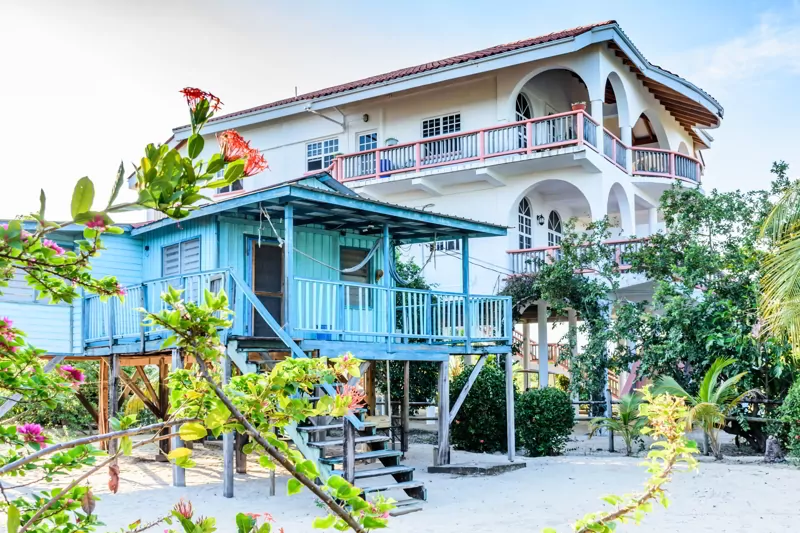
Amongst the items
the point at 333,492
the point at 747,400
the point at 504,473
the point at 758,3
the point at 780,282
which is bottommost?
the point at 504,473

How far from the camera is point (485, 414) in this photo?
1745 centimetres

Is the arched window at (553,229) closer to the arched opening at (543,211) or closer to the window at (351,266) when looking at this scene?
the arched opening at (543,211)

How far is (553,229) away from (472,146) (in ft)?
15.2

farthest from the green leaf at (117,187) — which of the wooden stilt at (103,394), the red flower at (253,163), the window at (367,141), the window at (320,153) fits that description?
the window at (320,153)

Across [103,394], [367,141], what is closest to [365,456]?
[103,394]

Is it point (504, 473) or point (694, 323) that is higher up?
point (694, 323)

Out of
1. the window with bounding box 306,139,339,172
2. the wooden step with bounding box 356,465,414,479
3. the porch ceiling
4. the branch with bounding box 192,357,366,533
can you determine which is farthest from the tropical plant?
the window with bounding box 306,139,339,172

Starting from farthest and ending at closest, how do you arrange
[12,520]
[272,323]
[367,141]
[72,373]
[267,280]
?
[367,141] → [267,280] → [272,323] → [72,373] → [12,520]

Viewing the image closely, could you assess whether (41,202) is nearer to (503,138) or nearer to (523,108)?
(503,138)

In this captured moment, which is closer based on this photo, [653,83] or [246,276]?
[246,276]

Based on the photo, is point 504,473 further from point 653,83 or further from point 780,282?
point 653,83

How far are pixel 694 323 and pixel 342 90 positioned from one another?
40.7 feet

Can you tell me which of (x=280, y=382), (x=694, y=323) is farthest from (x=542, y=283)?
(x=280, y=382)

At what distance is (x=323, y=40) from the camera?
53.8 ft
